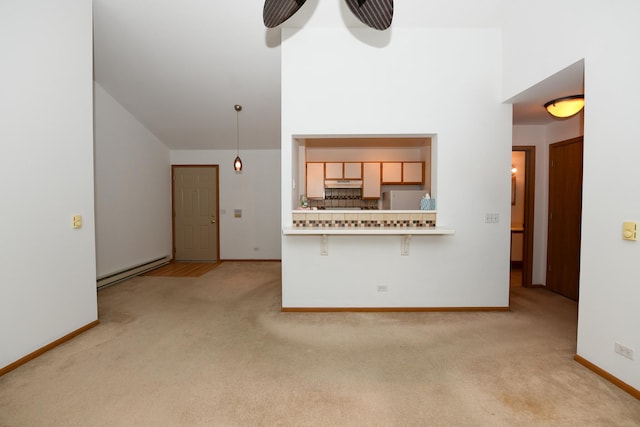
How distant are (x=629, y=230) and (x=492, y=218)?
155 centimetres

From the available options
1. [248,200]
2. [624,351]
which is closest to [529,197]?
[624,351]

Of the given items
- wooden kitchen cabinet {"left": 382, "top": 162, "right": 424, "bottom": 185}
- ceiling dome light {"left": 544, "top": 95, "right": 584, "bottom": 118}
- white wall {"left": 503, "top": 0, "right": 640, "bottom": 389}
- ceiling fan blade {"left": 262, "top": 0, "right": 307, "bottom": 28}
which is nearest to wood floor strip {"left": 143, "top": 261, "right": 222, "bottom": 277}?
wooden kitchen cabinet {"left": 382, "top": 162, "right": 424, "bottom": 185}

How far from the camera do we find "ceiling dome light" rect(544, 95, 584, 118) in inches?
120

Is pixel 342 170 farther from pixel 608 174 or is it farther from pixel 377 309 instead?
pixel 608 174

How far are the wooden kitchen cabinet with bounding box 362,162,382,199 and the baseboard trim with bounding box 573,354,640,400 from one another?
4.01 m

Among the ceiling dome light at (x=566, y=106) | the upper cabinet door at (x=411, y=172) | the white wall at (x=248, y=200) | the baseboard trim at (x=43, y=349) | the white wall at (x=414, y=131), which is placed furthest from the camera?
the white wall at (x=248, y=200)

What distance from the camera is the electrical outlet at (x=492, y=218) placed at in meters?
3.61

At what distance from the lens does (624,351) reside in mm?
2113

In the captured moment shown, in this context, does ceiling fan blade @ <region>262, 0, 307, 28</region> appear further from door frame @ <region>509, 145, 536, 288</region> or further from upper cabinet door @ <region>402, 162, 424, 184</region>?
upper cabinet door @ <region>402, 162, 424, 184</region>

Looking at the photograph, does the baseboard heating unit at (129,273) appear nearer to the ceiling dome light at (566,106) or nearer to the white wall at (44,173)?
the white wall at (44,173)

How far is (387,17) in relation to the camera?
2109mm

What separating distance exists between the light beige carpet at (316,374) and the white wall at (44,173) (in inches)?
13.8

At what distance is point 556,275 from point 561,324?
4.74ft

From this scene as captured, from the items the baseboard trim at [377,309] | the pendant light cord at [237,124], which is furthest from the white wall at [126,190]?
the baseboard trim at [377,309]
